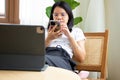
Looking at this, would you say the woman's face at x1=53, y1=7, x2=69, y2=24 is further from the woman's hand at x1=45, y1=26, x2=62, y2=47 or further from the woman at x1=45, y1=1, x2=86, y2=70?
the woman's hand at x1=45, y1=26, x2=62, y2=47

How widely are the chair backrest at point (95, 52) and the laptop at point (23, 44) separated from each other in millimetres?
1082

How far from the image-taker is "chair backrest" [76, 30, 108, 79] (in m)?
2.07

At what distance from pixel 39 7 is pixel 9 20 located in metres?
0.40

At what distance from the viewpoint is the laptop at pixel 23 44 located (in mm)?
1048

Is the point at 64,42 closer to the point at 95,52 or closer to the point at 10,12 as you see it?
the point at 95,52

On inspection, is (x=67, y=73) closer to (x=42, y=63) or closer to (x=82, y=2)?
(x=42, y=63)

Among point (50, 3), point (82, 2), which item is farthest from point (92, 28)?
point (50, 3)

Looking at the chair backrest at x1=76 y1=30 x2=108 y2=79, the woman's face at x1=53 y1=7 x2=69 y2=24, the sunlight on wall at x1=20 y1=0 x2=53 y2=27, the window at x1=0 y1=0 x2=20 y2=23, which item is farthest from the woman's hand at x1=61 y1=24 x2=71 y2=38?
the window at x1=0 y1=0 x2=20 y2=23

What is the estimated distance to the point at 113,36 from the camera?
258 centimetres

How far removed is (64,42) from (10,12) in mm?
970

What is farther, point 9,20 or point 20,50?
point 9,20

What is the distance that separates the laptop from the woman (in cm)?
60

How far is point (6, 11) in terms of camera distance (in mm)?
2709

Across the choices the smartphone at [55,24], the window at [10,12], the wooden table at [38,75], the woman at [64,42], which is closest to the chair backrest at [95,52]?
the woman at [64,42]
